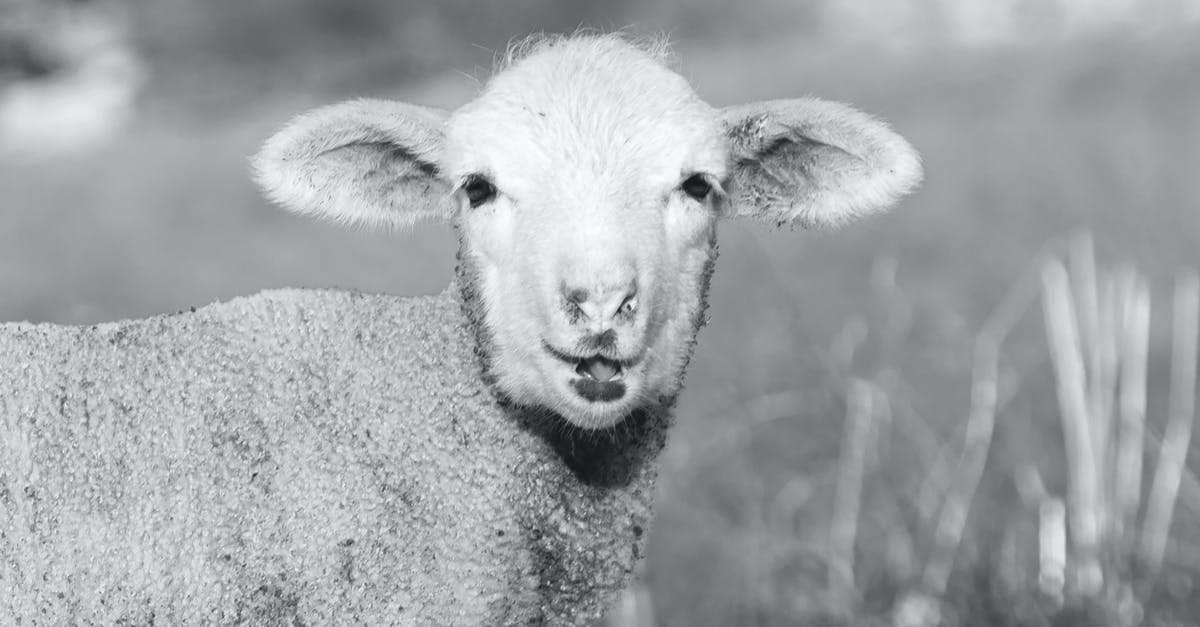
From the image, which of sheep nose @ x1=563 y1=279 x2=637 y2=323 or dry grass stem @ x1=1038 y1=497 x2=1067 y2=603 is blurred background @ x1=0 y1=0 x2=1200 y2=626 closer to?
dry grass stem @ x1=1038 y1=497 x2=1067 y2=603

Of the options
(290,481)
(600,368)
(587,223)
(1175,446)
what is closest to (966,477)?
(1175,446)

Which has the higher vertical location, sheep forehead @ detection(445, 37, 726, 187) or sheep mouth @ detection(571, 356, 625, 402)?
sheep forehead @ detection(445, 37, 726, 187)

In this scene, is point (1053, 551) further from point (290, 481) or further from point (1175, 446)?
point (290, 481)

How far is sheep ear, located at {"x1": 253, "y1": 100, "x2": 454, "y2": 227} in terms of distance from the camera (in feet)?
15.4

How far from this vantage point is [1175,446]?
23.2 ft

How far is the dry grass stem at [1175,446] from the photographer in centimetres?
662

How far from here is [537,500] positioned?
4.46 m

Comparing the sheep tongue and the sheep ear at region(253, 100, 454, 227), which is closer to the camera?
the sheep tongue

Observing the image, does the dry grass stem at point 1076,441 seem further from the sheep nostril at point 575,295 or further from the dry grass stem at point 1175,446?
the sheep nostril at point 575,295

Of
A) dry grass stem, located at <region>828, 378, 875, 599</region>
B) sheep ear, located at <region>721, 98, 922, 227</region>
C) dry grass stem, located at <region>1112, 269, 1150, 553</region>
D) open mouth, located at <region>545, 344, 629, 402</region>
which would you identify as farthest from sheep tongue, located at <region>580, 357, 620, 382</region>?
dry grass stem, located at <region>1112, 269, 1150, 553</region>


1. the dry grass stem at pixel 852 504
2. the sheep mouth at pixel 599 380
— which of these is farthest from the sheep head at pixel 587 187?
the dry grass stem at pixel 852 504

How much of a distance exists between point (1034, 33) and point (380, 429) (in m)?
23.2

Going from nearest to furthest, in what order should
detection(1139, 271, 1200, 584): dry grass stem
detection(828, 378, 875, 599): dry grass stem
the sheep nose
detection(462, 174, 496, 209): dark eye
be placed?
1. the sheep nose
2. detection(462, 174, 496, 209): dark eye
3. detection(1139, 271, 1200, 584): dry grass stem
4. detection(828, 378, 875, 599): dry grass stem

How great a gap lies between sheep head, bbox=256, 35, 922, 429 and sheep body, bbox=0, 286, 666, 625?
10.2 inches
